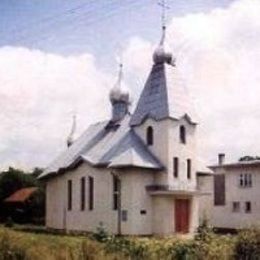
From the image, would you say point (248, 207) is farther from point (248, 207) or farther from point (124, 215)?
point (124, 215)

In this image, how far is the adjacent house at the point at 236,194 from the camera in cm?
4725

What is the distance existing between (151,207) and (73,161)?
782cm

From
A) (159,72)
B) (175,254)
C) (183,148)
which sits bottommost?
(175,254)

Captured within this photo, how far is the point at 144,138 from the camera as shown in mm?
41594

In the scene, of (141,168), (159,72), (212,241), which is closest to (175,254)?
(212,241)

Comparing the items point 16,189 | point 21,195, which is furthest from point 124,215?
point 16,189

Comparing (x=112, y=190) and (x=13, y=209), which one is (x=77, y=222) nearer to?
(x=112, y=190)

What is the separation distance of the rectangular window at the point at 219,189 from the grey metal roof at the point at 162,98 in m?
11.1

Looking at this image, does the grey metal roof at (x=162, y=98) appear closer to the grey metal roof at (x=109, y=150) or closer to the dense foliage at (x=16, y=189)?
the grey metal roof at (x=109, y=150)

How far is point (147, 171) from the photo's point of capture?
3991 cm

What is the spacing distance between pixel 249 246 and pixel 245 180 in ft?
106

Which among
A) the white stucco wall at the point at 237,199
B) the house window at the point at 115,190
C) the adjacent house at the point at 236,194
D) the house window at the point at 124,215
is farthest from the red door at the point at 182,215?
the white stucco wall at the point at 237,199

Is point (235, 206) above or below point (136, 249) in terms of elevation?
above

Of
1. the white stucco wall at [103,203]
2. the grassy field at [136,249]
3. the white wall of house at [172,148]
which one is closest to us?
the grassy field at [136,249]
